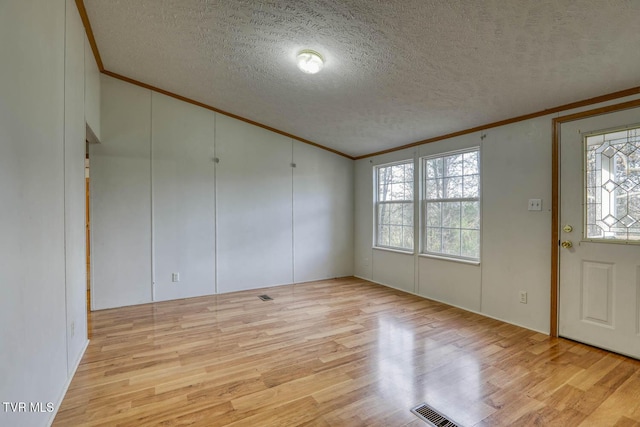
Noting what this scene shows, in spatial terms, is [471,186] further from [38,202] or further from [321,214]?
[38,202]

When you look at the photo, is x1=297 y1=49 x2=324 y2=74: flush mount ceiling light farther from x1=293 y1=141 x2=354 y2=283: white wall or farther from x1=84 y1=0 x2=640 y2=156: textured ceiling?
x1=293 y1=141 x2=354 y2=283: white wall

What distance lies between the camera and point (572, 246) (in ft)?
9.28

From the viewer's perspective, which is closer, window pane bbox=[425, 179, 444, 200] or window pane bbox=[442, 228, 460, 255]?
window pane bbox=[442, 228, 460, 255]

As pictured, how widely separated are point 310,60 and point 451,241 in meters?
2.82

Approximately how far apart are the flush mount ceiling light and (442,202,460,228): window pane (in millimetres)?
2440

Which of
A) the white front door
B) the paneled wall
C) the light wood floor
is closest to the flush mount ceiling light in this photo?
the paneled wall

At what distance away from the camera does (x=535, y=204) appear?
3.08 metres

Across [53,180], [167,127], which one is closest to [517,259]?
[53,180]

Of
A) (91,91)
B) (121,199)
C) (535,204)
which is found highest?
(91,91)

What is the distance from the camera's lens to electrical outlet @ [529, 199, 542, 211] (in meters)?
3.04

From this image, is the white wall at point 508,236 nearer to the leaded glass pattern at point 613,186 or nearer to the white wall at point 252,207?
the leaded glass pattern at point 613,186

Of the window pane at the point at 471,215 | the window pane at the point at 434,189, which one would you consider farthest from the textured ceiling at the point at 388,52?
the window pane at the point at 471,215

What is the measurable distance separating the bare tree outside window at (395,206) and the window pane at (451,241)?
1.85ft

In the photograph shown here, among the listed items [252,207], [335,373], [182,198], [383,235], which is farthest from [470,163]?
[182,198]
